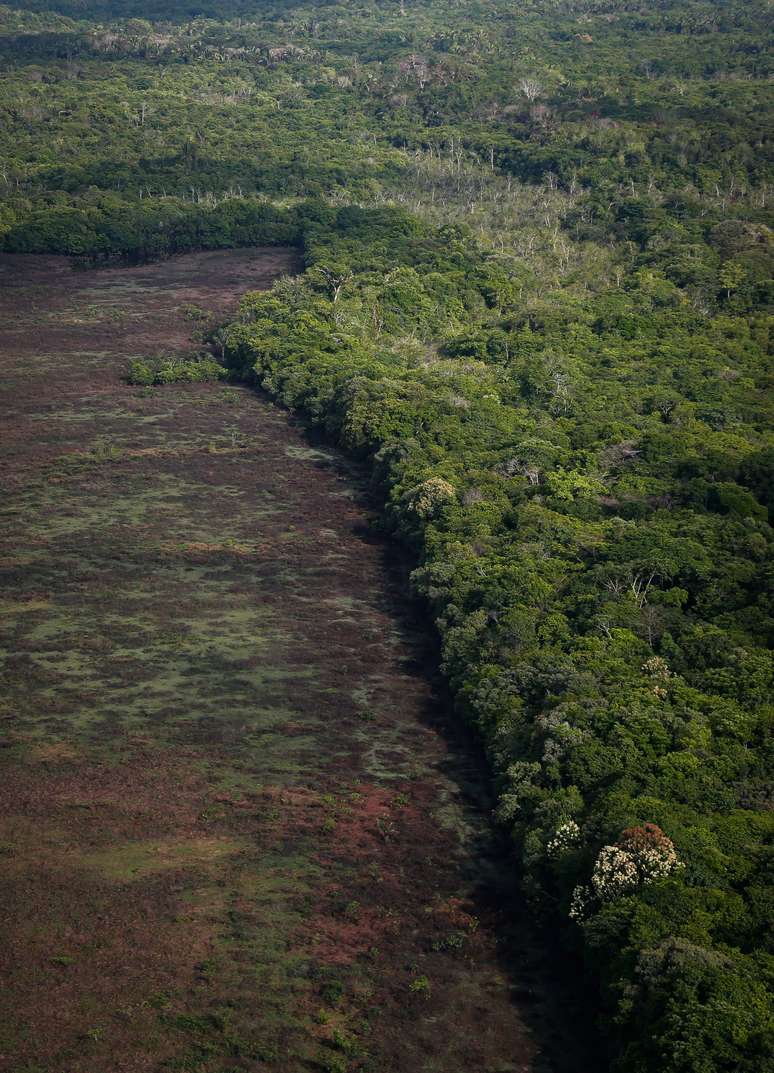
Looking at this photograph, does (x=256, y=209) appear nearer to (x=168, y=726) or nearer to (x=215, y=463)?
(x=215, y=463)

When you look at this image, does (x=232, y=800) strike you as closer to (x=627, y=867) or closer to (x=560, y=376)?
(x=627, y=867)

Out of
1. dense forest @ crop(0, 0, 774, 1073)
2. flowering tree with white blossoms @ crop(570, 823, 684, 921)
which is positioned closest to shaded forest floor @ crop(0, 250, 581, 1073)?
dense forest @ crop(0, 0, 774, 1073)

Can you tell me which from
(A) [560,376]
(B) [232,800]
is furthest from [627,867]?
(A) [560,376]

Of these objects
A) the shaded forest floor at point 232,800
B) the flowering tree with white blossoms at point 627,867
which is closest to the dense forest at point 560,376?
the flowering tree with white blossoms at point 627,867

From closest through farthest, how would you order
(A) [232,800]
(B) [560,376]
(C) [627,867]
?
(C) [627,867], (A) [232,800], (B) [560,376]

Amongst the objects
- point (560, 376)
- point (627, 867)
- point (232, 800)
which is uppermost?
point (627, 867)

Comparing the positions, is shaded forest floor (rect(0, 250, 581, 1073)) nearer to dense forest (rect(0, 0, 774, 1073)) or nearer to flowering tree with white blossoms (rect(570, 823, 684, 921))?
dense forest (rect(0, 0, 774, 1073))
